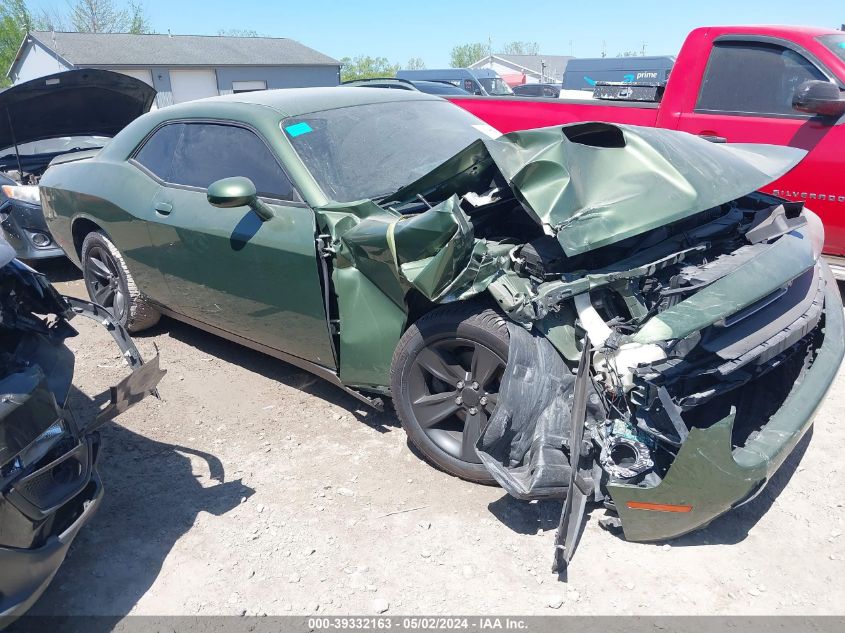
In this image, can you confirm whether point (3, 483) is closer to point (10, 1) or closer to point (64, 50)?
point (64, 50)

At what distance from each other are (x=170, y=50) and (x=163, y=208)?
35634 mm

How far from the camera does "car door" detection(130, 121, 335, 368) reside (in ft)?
11.0

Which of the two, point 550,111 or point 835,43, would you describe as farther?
point 550,111

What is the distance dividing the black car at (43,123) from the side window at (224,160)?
→ 2231 mm

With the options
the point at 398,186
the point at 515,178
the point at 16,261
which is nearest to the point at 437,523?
the point at 515,178

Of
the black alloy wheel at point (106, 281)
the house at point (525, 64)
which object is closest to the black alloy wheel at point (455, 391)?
the black alloy wheel at point (106, 281)

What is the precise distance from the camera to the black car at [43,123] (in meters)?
5.62

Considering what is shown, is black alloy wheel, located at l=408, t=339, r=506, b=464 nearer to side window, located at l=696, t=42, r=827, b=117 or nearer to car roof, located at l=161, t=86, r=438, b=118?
Result: car roof, located at l=161, t=86, r=438, b=118

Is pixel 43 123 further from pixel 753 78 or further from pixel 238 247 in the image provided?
pixel 753 78

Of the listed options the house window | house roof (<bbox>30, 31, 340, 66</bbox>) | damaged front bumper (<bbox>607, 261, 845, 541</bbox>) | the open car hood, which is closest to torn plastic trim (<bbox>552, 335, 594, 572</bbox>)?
damaged front bumper (<bbox>607, 261, 845, 541</bbox>)

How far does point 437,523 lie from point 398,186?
67.7 inches

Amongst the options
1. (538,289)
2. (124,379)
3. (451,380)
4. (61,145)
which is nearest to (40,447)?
(124,379)

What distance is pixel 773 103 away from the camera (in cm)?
504

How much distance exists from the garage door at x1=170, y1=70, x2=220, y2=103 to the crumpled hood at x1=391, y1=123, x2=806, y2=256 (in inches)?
1354
